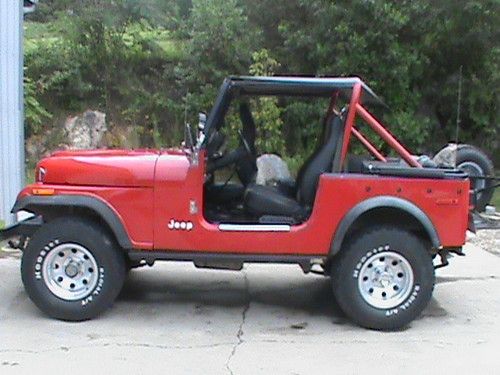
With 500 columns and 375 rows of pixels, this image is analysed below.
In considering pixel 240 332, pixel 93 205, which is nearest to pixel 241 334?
pixel 240 332

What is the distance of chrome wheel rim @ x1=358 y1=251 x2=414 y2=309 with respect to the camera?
549 centimetres

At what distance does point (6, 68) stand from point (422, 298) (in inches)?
240

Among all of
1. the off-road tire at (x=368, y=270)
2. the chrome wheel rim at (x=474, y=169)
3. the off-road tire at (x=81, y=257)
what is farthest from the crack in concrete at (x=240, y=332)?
the chrome wheel rim at (x=474, y=169)

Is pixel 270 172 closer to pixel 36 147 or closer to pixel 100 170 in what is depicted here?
pixel 100 170

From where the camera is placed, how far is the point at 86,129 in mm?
15625

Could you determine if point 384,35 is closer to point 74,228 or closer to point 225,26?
point 225,26

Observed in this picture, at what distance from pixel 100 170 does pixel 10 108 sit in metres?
3.87

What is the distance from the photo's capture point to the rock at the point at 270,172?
6.28m

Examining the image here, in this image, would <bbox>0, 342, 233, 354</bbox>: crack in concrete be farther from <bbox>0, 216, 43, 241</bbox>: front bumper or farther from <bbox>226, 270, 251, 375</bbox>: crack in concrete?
<bbox>0, 216, 43, 241</bbox>: front bumper

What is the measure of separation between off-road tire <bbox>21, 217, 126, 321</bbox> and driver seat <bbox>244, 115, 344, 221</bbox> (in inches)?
49.2

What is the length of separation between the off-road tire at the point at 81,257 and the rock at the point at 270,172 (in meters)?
1.56

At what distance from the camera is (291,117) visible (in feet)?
44.5

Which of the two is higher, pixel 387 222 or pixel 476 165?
pixel 476 165

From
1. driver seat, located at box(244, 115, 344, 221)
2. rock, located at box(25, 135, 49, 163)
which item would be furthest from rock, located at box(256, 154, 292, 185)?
rock, located at box(25, 135, 49, 163)
